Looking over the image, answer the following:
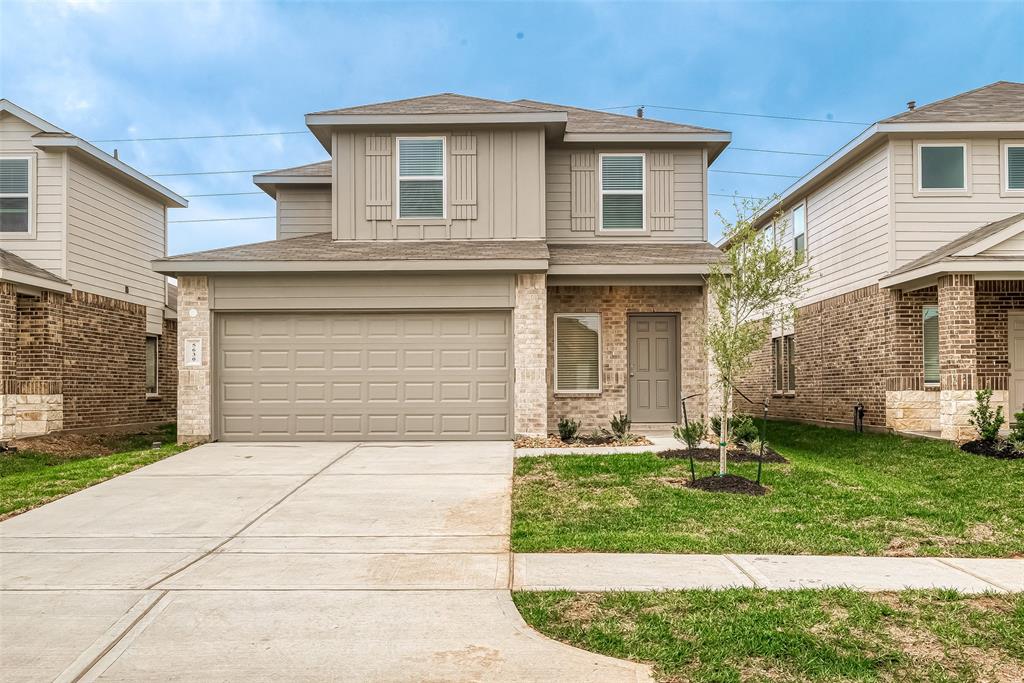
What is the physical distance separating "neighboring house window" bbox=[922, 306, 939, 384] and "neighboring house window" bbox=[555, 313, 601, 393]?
20.9 ft

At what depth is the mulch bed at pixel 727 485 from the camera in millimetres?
9266

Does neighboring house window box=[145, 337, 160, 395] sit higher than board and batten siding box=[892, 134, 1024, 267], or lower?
lower

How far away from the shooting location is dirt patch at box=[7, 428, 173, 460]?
14.3 metres

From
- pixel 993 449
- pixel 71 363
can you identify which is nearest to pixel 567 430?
pixel 993 449

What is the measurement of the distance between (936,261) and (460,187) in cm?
835

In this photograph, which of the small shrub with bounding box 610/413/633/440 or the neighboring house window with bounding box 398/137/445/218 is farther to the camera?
the neighboring house window with bounding box 398/137/445/218

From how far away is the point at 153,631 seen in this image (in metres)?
5.09

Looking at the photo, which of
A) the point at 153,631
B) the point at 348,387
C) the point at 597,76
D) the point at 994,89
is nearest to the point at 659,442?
the point at 348,387

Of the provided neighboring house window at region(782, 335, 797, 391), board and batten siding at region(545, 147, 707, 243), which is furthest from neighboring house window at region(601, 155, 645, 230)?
neighboring house window at region(782, 335, 797, 391)

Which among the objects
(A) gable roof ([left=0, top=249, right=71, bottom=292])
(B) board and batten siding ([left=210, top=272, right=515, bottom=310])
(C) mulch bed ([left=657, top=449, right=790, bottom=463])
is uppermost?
(A) gable roof ([left=0, top=249, right=71, bottom=292])

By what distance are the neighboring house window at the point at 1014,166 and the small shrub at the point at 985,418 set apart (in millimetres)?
5001

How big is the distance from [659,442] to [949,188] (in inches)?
314

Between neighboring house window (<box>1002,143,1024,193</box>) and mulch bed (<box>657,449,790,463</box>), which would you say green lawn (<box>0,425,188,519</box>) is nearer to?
mulch bed (<box>657,449,790,463</box>)

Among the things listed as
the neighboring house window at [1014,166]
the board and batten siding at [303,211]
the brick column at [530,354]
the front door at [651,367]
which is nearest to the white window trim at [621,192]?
the front door at [651,367]
